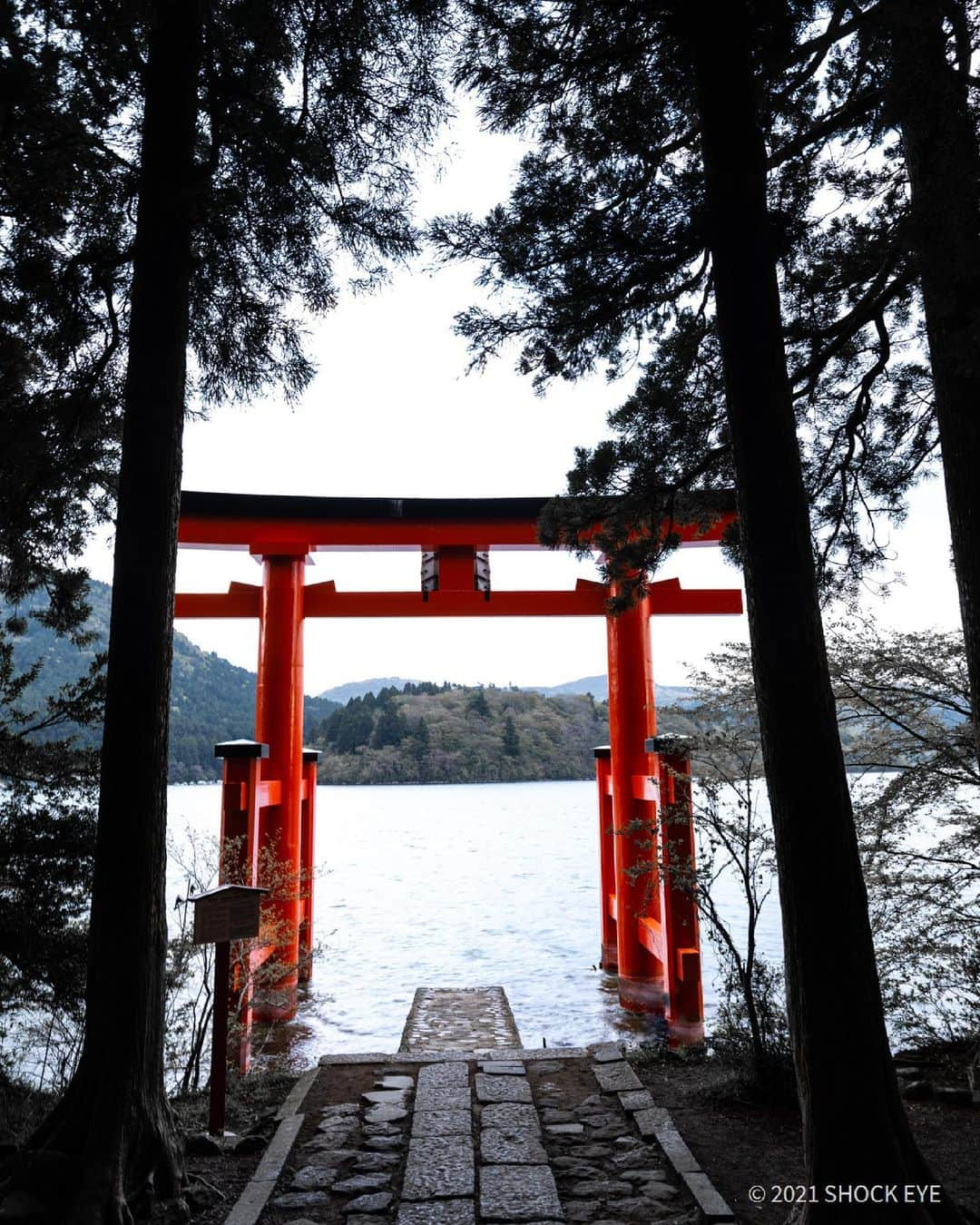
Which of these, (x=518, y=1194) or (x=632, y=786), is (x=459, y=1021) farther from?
(x=518, y=1194)

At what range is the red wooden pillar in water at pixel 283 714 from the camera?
8.04 metres

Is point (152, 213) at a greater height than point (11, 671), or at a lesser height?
greater

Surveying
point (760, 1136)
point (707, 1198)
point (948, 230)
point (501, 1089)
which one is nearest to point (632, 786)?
point (501, 1089)

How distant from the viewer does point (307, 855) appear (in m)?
9.98

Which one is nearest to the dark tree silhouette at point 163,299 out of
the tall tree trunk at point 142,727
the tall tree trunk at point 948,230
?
the tall tree trunk at point 142,727

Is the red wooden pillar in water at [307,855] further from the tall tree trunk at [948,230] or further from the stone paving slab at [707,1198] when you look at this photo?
the tall tree trunk at [948,230]

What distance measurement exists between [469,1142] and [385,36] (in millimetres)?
5074

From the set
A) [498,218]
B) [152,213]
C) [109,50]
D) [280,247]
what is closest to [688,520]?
[498,218]

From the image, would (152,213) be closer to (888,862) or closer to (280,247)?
(280,247)

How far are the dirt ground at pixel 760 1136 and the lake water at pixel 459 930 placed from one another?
13.4ft

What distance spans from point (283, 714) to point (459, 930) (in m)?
10.5

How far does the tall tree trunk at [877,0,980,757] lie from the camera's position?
2.67 meters

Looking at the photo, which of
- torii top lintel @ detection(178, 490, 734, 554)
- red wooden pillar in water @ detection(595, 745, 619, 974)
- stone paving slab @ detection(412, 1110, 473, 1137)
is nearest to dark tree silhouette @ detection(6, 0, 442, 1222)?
stone paving slab @ detection(412, 1110, 473, 1137)

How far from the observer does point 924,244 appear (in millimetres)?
2766
